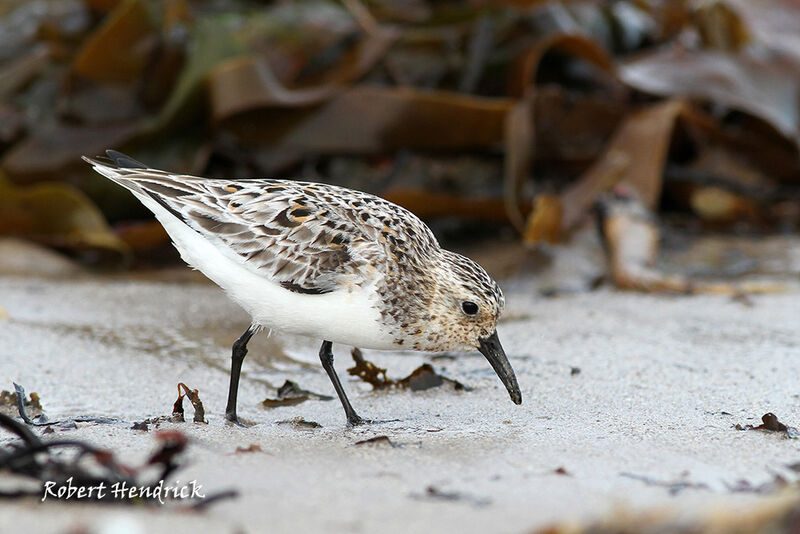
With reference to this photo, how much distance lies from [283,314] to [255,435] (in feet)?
1.68

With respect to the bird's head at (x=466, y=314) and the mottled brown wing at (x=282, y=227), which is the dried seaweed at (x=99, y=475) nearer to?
the mottled brown wing at (x=282, y=227)

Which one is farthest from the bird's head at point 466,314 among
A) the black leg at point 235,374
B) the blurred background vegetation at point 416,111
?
the blurred background vegetation at point 416,111

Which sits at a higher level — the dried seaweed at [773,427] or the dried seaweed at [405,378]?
the dried seaweed at [773,427]

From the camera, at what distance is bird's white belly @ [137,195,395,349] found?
134 inches

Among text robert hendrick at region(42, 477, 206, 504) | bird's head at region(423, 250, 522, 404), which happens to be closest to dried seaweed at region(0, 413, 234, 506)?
text robert hendrick at region(42, 477, 206, 504)

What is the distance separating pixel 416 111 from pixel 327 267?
268 cm

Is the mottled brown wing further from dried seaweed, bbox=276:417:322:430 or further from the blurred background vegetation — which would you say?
the blurred background vegetation

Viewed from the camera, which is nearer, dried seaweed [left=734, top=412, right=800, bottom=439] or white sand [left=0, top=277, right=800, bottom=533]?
white sand [left=0, top=277, right=800, bottom=533]

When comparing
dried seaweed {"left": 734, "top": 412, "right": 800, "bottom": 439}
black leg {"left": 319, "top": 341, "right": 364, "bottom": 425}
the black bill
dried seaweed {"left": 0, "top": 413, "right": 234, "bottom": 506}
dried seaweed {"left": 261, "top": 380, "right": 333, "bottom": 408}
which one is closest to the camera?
dried seaweed {"left": 0, "top": 413, "right": 234, "bottom": 506}

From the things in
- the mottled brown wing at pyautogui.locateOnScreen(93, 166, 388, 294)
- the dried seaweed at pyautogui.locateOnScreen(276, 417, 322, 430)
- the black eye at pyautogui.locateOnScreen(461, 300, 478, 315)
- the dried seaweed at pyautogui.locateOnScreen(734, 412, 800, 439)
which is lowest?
the dried seaweed at pyautogui.locateOnScreen(276, 417, 322, 430)

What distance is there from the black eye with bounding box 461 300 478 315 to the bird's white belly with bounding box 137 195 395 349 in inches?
11.9

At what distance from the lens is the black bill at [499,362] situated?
140 inches

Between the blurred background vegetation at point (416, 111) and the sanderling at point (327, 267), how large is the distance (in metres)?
2.16

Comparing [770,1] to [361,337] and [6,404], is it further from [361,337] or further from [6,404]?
[6,404]
